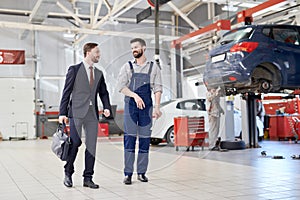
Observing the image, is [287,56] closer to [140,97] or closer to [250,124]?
[250,124]

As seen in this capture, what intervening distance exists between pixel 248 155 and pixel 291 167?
59.4 inches

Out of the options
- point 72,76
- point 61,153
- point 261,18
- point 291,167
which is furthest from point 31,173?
point 261,18

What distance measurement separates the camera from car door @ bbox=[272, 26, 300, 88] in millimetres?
5484

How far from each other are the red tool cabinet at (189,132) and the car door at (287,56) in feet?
6.92

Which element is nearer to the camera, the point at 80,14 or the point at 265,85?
the point at 265,85

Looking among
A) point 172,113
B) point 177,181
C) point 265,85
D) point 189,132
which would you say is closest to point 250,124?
point 189,132

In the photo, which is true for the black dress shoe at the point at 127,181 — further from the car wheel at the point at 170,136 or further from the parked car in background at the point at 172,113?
the car wheel at the point at 170,136

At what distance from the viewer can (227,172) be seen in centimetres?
435

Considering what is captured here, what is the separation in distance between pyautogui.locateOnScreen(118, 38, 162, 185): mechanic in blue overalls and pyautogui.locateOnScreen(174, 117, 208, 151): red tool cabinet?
3.35m

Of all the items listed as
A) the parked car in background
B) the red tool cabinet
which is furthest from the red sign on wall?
the red tool cabinet

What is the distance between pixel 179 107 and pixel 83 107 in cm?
473

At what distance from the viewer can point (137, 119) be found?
369cm

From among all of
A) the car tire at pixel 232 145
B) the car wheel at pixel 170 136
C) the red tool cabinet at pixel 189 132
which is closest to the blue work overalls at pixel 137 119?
the red tool cabinet at pixel 189 132

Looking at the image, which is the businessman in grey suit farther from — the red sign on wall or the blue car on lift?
the red sign on wall
